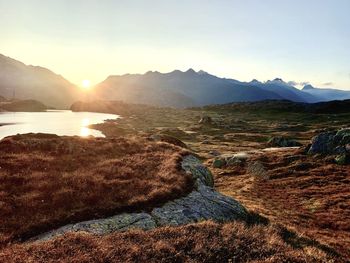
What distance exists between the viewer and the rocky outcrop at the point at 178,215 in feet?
62.8

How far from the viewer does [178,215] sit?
73.2 feet

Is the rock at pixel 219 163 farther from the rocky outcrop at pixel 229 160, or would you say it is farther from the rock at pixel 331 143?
the rock at pixel 331 143

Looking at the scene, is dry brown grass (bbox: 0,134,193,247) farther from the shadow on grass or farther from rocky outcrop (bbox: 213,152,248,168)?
rocky outcrop (bbox: 213,152,248,168)

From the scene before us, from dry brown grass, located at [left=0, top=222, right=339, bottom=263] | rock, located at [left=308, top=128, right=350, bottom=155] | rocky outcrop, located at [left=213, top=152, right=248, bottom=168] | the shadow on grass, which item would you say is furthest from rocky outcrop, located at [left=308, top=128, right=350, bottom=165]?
dry brown grass, located at [left=0, top=222, right=339, bottom=263]

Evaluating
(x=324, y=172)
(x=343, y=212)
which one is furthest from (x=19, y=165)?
(x=324, y=172)

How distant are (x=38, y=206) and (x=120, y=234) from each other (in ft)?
22.9

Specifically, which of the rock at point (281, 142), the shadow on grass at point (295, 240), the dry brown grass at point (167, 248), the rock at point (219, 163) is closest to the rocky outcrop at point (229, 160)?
the rock at point (219, 163)

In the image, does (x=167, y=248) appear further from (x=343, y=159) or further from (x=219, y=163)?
(x=219, y=163)

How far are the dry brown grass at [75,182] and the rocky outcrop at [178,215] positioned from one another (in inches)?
32.8

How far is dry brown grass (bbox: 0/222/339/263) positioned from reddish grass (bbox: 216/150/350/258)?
12.5 meters

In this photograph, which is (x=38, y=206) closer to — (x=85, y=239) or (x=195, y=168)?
(x=85, y=239)

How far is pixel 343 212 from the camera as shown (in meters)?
40.3

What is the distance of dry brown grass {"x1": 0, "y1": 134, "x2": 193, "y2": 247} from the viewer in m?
20.3

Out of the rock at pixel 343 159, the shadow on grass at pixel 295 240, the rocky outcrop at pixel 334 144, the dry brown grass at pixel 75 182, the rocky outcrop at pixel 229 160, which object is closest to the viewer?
the dry brown grass at pixel 75 182
